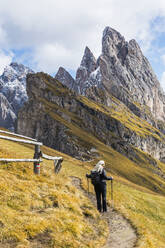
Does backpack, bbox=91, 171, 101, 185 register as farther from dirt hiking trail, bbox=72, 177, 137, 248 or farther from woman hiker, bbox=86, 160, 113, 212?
dirt hiking trail, bbox=72, 177, 137, 248

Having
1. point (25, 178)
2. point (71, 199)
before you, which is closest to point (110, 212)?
point (71, 199)

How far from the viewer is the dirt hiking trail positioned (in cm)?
951

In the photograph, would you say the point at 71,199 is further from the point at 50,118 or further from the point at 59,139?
the point at 50,118

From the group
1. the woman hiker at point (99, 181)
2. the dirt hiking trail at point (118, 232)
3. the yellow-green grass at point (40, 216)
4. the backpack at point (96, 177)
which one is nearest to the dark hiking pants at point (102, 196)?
the woman hiker at point (99, 181)

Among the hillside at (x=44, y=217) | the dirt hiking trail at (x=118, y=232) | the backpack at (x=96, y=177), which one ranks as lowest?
the dirt hiking trail at (x=118, y=232)

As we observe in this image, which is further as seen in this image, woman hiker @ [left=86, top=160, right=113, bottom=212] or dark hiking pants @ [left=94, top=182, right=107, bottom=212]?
dark hiking pants @ [left=94, top=182, right=107, bottom=212]

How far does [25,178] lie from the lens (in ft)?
43.2

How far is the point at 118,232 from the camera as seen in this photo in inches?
436

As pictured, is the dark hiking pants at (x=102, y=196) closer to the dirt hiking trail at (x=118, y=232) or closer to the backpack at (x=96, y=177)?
the backpack at (x=96, y=177)

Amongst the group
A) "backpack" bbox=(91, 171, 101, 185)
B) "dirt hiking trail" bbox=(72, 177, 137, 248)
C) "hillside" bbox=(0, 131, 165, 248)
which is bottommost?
"dirt hiking trail" bbox=(72, 177, 137, 248)

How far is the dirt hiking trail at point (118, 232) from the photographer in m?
9.51

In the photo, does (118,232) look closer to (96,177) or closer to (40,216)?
(96,177)

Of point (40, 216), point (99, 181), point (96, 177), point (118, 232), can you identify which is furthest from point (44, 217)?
point (99, 181)

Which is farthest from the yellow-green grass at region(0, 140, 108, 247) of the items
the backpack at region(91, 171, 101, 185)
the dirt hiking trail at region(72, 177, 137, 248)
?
the backpack at region(91, 171, 101, 185)
